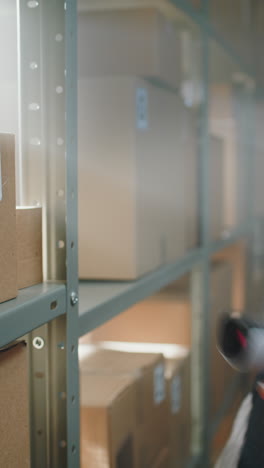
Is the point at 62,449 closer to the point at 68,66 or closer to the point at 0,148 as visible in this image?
Result: the point at 0,148

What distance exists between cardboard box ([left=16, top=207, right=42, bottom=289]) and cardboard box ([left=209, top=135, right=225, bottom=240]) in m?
1.30

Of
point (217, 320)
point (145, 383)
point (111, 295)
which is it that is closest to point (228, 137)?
point (217, 320)

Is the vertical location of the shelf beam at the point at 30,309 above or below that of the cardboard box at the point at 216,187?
below

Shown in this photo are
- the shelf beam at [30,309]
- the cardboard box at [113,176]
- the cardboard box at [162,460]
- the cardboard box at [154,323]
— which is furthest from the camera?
the cardboard box at [154,323]

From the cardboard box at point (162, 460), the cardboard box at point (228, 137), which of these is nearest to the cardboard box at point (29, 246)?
the cardboard box at point (162, 460)

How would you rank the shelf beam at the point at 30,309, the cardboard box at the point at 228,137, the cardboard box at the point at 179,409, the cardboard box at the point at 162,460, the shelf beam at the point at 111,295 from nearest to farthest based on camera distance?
the shelf beam at the point at 30,309 → the shelf beam at the point at 111,295 → the cardboard box at the point at 162,460 → the cardboard box at the point at 179,409 → the cardboard box at the point at 228,137

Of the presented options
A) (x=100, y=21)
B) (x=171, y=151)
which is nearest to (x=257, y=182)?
(x=171, y=151)

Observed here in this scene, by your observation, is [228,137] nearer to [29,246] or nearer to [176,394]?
[176,394]

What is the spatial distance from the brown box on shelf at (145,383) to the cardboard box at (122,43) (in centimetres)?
73

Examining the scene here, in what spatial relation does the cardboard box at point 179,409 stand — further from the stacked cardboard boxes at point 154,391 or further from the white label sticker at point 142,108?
the white label sticker at point 142,108

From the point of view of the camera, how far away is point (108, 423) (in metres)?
1.17

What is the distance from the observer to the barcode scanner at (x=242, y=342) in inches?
35.4

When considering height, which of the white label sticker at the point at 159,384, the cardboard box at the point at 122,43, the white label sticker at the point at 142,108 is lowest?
the white label sticker at the point at 159,384

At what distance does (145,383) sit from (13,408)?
0.71m
